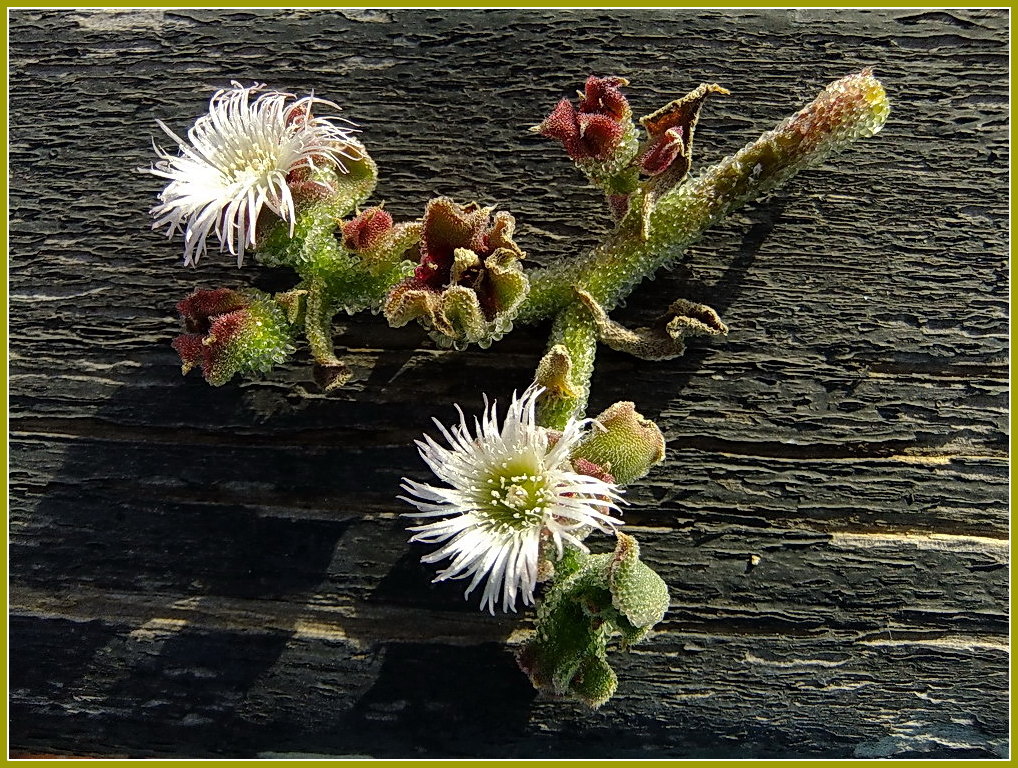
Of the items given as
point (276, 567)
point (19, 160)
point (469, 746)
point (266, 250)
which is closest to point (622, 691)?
point (469, 746)

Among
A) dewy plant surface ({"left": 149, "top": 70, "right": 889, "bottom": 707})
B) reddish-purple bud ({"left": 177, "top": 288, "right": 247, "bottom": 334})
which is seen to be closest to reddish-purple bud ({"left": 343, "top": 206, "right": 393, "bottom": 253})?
dewy plant surface ({"left": 149, "top": 70, "right": 889, "bottom": 707})

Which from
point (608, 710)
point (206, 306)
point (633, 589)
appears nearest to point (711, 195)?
point (633, 589)

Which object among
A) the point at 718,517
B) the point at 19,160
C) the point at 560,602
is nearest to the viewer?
the point at 560,602

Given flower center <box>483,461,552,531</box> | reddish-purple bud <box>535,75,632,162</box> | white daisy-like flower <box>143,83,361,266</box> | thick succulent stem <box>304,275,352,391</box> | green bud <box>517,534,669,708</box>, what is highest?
reddish-purple bud <box>535,75,632,162</box>

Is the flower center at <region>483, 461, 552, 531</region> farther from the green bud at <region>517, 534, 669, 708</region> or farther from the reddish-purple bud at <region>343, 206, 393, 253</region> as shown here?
the reddish-purple bud at <region>343, 206, 393, 253</region>

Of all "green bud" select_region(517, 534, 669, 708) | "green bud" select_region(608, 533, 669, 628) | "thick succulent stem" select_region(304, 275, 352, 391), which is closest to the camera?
"green bud" select_region(608, 533, 669, 628)

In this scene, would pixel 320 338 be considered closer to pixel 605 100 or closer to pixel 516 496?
pixel 516 496

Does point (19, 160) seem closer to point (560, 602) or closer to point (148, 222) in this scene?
point (148, 222)

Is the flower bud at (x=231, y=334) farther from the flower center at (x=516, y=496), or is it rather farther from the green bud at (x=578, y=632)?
the green bud at (x=578, y=632)
